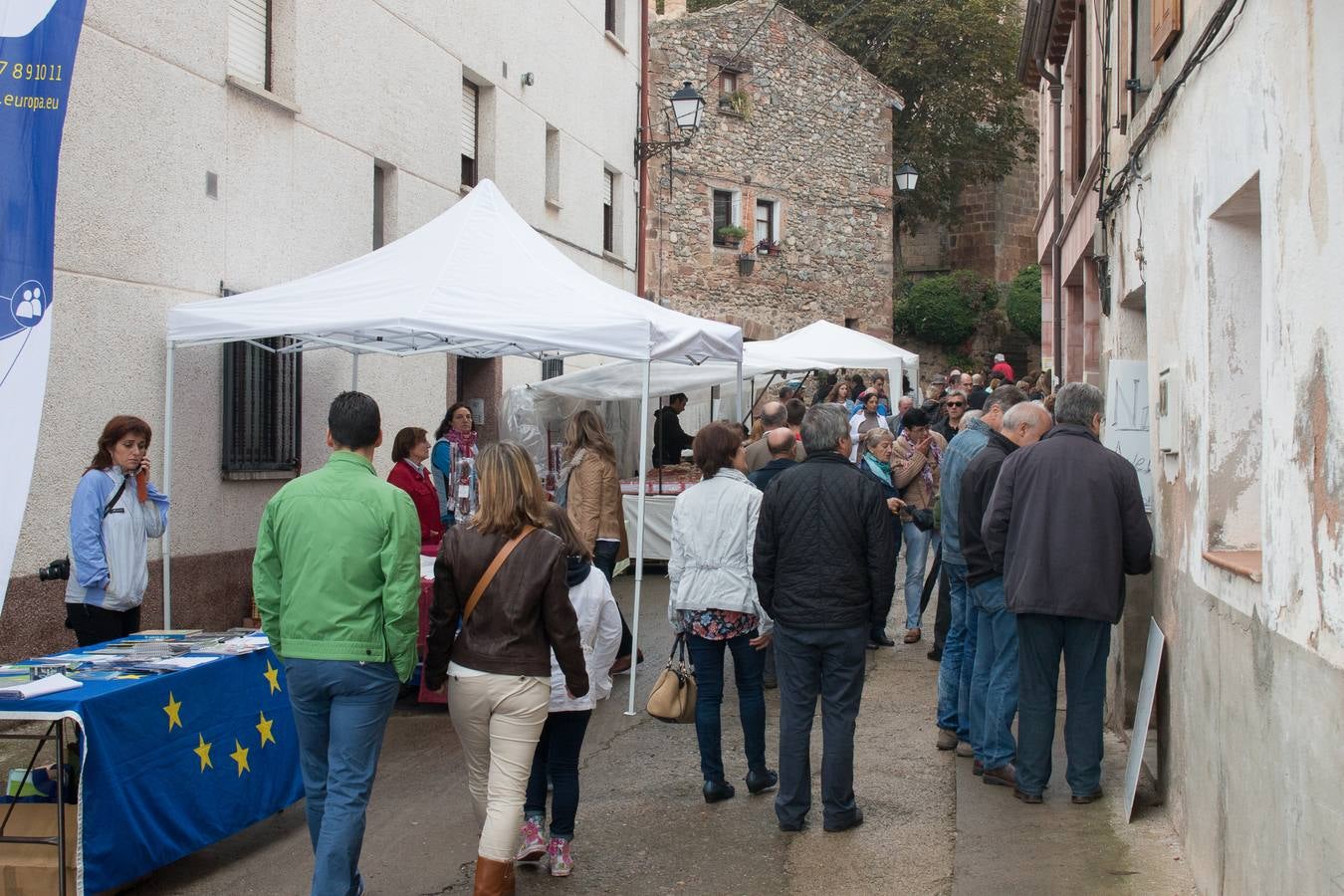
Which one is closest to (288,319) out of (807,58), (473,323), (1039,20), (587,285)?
(473,323)

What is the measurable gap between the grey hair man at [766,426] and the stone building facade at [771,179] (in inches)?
566

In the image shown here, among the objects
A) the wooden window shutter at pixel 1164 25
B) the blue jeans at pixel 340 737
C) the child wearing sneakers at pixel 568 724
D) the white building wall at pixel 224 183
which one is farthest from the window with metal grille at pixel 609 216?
the blue jeans at pixel 340 737

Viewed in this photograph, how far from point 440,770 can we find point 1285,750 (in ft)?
14.5

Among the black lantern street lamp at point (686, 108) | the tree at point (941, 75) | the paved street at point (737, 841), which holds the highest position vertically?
the tree at point (941, 75)

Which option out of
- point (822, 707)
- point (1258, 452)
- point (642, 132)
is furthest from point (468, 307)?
point (642, 132)

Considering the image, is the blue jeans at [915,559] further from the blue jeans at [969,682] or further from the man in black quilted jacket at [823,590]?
the man in black quilted jacket at [823,590]

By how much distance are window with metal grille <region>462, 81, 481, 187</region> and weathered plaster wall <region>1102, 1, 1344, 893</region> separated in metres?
9.55

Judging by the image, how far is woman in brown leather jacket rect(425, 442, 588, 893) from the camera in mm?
4770

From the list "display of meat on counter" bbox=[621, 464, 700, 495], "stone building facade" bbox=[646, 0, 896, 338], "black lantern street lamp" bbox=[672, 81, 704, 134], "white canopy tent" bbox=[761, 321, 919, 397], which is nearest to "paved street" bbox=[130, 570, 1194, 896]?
"display of meat on counter" bbox=[621, 464, 700, 495]

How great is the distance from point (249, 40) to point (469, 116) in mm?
4372

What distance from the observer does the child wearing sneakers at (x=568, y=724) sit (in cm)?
527

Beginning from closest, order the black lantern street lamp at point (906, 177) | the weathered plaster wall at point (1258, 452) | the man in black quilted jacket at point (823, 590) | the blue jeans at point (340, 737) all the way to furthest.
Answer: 1. the weathered plaster wall at point (1258, 452)
2. the blue jeans at point (340, 737)
3. the man in black quilted jacket at point (823, 590)
4. the black lantern street lamp at point (906, 177)

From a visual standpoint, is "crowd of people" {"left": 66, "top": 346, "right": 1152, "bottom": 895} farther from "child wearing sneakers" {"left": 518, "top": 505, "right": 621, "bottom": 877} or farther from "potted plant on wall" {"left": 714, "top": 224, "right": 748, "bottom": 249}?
"potted plant on wall" {"left": 714, "top": 224, "right": 748, "bottom": 249}

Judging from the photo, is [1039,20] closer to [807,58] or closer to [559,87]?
[559,87]
